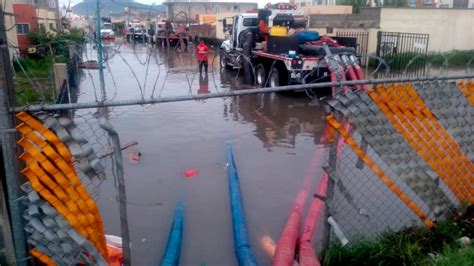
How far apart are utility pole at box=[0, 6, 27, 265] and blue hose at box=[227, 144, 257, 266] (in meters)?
2.17

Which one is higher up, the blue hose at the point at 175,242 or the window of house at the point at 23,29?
the window of house at the point at 23,29

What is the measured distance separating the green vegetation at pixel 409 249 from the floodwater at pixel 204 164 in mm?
1101

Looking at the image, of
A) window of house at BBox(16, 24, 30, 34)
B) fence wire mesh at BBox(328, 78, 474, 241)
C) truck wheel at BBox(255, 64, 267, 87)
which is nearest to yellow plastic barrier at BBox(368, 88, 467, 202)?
fence wire mesh at BBox(328, 78, 474, 241)

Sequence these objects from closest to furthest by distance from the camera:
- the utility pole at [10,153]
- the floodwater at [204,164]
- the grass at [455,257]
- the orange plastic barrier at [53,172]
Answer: the utility pole at [10,153]
the orange plastic barrier at [53,172]
the grass at [455,257]
the floodwater at [204,164]

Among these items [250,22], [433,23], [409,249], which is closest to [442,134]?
[409,249]

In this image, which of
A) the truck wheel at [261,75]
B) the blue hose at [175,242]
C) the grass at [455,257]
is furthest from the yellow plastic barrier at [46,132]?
the truck wheel at [261,75]

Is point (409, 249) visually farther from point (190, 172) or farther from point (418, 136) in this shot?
point (190, 172)

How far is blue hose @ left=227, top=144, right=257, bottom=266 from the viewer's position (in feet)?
15.1

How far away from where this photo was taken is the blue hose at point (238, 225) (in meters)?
4.59

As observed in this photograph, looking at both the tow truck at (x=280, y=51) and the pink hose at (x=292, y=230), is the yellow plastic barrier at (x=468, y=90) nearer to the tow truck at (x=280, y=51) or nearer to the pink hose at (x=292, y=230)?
the pink hose at (x=292, y=230)

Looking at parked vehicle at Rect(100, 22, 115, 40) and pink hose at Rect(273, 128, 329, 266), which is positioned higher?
parked vehicle at Rect(100, 22, 115, 40)

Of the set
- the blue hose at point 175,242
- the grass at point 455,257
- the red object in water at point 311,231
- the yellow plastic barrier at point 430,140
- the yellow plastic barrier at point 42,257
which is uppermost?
the yellow plastic barrier at point 430,140

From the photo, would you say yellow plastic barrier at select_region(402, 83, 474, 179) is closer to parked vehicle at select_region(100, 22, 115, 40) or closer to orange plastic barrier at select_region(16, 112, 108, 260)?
orange plastic barrier at select_region(16, 112, 108, 260)

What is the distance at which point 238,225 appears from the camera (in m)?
5.22
